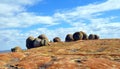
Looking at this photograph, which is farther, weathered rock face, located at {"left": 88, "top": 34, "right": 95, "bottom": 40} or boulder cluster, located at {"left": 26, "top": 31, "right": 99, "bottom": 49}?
weathered rock face, located at {"left": 88, "top": 34, "right": 95, "bottom": 40}

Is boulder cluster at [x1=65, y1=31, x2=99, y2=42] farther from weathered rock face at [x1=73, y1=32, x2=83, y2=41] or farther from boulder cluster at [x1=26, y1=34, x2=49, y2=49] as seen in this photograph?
boulder cluster at [x1=26, y1=34, x2=49, y2=49]

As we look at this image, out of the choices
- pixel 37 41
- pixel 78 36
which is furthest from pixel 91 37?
pixel 37 41

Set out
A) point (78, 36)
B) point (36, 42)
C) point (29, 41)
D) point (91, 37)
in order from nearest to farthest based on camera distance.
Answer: point (36, 42) < point (29, 41) < point (78, 36) < point (91, 37)

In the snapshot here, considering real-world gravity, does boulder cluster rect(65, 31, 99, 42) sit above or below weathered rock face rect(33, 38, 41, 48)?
above

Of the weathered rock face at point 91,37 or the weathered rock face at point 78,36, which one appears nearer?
the weathered rock face at point 78,36

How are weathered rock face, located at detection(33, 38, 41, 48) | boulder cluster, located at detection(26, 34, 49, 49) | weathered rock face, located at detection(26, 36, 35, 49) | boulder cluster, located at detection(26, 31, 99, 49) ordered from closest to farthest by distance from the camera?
boulder cluster, located at detection(26, 34, 49, 49), boulder cluster, located at detection(26, 31, 99, 49), weathered rock face, located at detection(33, 38, 41, 48), weathered rock face, located at detection(26, 36, 35, 49)

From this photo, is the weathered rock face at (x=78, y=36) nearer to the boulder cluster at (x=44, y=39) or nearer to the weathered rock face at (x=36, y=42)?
the boulder cluster at (x=44, y=39)

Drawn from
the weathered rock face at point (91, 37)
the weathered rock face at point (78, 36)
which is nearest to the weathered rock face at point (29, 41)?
the weathered rock face at point (78, 36)

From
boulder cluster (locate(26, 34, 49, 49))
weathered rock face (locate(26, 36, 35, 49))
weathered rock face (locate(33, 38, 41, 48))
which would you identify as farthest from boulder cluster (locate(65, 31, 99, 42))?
weathered rock face (locate(33, 38, 41, 48))

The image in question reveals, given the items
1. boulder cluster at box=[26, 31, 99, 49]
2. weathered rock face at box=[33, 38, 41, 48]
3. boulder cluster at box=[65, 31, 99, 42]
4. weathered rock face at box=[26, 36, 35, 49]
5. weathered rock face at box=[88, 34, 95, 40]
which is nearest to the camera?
boulder cluster at box=[26, 31, 99, 49]

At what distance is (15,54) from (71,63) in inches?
575

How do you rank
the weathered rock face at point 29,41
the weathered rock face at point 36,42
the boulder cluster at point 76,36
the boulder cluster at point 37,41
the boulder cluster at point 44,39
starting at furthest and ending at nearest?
1. the boulder cluster at point 76,36
2. the weathered rock face at point 29,41
3. the weathered rock face at point 36,42
4. the boulder cluster at point 44,39
5. the boulder cluster at point 37,41

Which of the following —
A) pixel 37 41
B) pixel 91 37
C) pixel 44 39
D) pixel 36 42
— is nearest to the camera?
pixel 44 39

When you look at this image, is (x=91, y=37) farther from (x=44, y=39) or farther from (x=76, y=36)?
(x=44, y=39)
